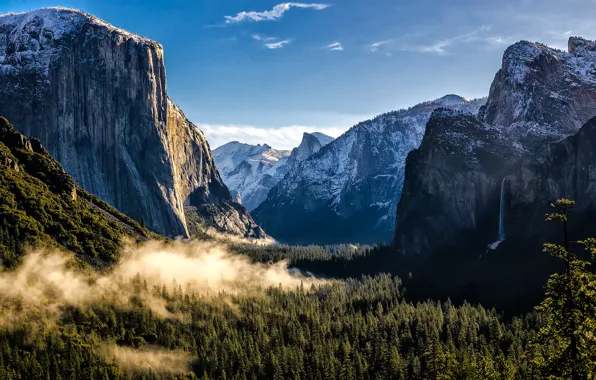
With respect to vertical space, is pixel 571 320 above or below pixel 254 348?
above

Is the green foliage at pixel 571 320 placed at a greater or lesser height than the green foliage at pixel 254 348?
greater

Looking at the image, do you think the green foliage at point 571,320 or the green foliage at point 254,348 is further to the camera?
the green foliage at point 254,348

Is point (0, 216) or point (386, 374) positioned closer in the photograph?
point (386, 374)

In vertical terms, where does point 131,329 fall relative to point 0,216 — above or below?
below

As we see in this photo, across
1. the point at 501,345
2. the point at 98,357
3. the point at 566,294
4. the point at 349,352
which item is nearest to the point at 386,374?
the point at 349,352

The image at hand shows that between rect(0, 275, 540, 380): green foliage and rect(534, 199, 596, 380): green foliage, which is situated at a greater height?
rect(534, 199, 596, 380): green foliage

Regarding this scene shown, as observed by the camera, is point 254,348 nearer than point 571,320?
No

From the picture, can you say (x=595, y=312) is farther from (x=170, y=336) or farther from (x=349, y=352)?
(x=170, y=336)

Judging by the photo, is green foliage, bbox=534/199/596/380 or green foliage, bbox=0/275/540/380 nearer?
green foliage, bbox=534/199/596/380
